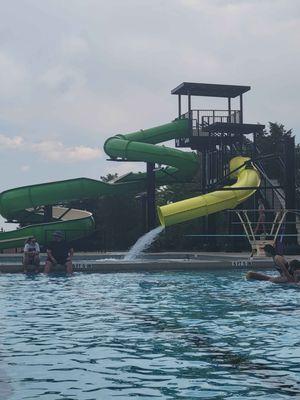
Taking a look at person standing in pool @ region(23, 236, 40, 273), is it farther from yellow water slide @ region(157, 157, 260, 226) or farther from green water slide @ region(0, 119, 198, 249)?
green water slide @ region(0, 119, 198, 249)

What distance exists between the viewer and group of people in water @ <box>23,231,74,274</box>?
730 inches

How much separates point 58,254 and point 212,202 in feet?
33.6

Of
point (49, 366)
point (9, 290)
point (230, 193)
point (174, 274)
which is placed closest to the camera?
point (49, 366)

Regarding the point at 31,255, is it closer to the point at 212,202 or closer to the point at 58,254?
the point at 58,254

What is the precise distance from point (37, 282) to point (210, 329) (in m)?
8.42

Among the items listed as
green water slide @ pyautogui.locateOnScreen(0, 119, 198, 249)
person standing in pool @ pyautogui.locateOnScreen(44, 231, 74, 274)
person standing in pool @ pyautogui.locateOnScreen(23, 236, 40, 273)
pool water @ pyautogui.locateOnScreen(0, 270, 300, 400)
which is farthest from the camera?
green water slide @ pyautogui.locateOnScreen(0, 119, 198, 249)

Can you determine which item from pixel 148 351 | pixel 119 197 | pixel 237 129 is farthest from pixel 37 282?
pixel 119 197

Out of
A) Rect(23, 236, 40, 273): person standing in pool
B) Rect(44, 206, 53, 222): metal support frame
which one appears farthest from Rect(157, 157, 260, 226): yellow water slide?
Rect(23, 236, 40, 273): person standing in pool

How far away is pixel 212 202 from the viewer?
2741 centimetres

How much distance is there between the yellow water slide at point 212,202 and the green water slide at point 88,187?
409cm

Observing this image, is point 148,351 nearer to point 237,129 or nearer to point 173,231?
point 237,129

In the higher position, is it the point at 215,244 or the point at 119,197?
the point at 119,197

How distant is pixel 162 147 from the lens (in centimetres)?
3195

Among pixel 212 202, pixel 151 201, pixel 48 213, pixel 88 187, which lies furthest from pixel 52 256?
pixel 48 213
